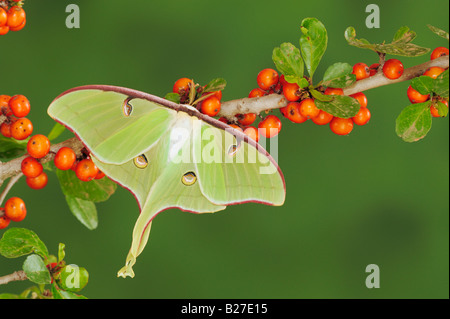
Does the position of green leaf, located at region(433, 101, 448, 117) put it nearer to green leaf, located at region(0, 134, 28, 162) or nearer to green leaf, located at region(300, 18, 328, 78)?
green leaf, located at region(300, 18, 328, 78)

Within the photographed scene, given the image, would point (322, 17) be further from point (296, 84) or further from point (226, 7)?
→ point (296, 84)

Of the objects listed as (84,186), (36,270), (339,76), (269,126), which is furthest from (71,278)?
(339,76)

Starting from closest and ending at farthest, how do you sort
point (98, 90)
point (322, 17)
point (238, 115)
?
1. point (98, 90)
2. point (238, 115)
3. point (322, 17)

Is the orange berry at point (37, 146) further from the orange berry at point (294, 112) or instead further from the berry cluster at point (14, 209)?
the orange berry at point (294, 112)

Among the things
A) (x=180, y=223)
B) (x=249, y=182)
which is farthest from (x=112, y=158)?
(x=180, y=223)

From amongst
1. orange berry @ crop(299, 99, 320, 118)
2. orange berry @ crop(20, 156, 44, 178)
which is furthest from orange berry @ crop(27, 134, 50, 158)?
orange berry @ crop(299, 99, 320, 118)

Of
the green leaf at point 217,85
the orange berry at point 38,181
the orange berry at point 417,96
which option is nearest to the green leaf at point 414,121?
the orange berry at point 417,96

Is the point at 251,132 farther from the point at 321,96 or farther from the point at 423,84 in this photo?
the point at 423,84
